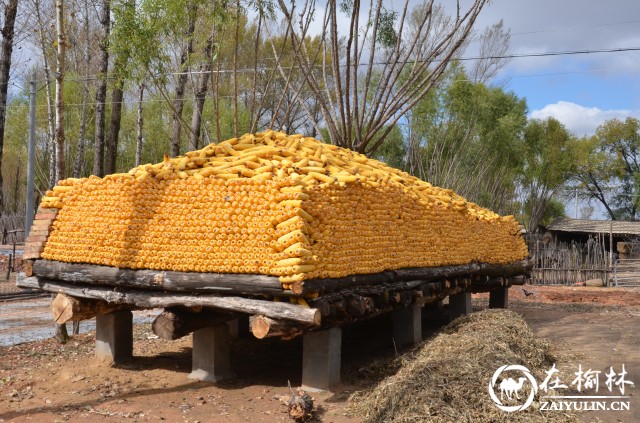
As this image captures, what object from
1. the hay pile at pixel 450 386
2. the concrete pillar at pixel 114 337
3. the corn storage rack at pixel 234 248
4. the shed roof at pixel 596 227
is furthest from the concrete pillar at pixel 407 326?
the shed roof at pixel 596 227

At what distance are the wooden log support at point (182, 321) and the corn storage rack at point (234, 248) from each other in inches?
0.6

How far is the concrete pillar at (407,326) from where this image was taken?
9.22 meters

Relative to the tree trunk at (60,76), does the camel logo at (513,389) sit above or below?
below

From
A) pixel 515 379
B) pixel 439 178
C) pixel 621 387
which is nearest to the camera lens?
pixel 515 379

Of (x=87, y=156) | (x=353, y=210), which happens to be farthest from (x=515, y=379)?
(x=87, y=156)

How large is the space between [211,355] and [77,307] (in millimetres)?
1702

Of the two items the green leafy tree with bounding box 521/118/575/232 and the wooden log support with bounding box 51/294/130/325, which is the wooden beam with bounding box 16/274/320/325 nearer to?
the wooden log support with bounding box 51/294/130/325

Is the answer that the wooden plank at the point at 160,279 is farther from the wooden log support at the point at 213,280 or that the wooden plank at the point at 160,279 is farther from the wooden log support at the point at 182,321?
the wooden log support at the point at 182,321

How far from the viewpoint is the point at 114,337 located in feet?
27.0

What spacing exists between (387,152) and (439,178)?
733cm

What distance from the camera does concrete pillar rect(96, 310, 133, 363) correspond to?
26.9ft

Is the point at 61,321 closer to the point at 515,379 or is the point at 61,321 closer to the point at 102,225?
the point at 102,225

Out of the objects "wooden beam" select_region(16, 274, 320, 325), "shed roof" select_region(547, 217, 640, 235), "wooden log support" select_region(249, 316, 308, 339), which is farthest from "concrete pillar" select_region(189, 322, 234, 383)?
"shed roof" select_region(547, 217, 640, 235)

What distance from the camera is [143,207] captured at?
23.4 ft
